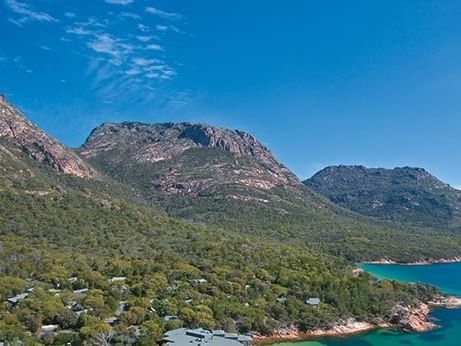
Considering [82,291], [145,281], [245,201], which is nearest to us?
[82,291]

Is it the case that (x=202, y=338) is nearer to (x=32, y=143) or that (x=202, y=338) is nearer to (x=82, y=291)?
(x=82, y=291)

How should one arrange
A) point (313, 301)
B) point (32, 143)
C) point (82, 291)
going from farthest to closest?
point (32, 143)
point (313, 301)
point (82, 291)

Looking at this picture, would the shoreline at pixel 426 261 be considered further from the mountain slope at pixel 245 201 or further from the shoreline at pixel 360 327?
the shoreline at pixel 360 327

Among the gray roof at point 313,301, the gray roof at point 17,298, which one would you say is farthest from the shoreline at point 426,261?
the gray roof at point 17,298

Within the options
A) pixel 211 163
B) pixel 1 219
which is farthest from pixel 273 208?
pixel 1 219

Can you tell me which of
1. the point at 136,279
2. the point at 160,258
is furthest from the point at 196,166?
the point at 136,279

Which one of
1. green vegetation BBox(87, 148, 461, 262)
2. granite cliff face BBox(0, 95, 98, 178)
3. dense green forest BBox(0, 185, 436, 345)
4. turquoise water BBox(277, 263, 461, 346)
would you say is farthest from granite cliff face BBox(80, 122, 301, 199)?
turquoise water BBox(277, 263, 461, 346)
